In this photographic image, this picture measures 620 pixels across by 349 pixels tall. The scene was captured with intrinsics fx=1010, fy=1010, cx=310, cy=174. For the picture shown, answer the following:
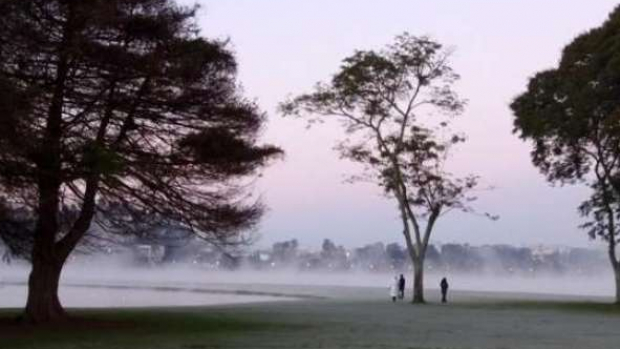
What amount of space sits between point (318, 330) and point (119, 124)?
8.34 meters

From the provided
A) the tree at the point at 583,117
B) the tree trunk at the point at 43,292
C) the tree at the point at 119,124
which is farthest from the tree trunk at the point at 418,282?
the tree trunk at the point at 43,292

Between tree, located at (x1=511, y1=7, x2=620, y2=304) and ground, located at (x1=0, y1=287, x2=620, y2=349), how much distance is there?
→ 10.7m

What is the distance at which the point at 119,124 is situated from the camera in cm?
2959

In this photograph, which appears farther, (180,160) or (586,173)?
(586,173)

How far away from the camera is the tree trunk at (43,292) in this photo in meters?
29.5

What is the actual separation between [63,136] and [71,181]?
1.24 metres

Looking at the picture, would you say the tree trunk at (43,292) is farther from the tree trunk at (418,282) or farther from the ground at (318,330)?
the tree trunk at (418,282)

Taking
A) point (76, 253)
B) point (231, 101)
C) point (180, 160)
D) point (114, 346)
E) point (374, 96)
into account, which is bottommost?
point (114, 346)

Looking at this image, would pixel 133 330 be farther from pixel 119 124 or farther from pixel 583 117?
pixel 583 117

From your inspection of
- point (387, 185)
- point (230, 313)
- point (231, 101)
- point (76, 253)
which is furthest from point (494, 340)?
point (387, 185)

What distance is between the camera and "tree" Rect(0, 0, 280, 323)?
2653 cm

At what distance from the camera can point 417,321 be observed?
33.9m

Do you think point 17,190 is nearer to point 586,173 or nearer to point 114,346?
point 114,346

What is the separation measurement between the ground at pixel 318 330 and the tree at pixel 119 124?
9.17ft
